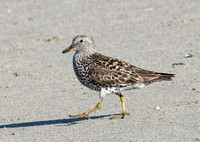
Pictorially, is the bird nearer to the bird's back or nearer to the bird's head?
the bird's back

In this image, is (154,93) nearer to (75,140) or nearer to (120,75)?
(120,75)

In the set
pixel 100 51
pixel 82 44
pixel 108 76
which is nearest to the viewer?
pixel 108 76

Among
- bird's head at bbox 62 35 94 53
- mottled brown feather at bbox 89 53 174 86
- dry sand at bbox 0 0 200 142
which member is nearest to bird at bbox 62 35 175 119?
mottled brown feather at bbox 89 53 174 86

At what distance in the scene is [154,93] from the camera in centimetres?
908

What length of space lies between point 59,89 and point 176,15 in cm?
555

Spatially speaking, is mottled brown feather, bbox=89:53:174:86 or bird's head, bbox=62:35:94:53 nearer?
mottled brown feather, bbox=89:53:174:86

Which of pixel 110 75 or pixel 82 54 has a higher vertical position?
pixel 82 54

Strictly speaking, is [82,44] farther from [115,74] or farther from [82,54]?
[115,74]

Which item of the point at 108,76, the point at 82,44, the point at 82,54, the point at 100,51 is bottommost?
the point at 108,76

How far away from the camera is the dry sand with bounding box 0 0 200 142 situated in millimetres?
7426

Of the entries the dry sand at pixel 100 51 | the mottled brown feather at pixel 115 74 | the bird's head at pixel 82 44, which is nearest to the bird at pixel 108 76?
the mottled brown feather at pixel 115 74

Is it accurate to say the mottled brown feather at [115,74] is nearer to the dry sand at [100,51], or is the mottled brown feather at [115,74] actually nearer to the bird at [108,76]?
the bird at [108,76]

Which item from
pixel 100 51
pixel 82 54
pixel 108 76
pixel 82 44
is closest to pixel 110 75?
pixel 108 76

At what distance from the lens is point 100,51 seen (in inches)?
468
